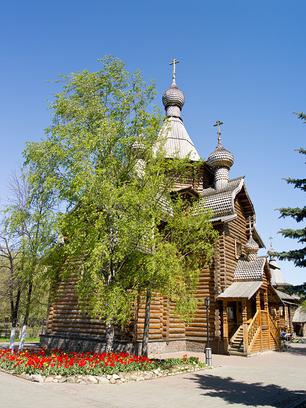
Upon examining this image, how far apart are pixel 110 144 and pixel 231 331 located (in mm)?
15488

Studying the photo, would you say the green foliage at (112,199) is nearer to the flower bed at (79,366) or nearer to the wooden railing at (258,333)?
the flower bed at (79,366)

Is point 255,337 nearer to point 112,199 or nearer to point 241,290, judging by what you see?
point 241,290

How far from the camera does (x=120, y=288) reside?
12.1m

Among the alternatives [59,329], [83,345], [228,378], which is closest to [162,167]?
[228,378]

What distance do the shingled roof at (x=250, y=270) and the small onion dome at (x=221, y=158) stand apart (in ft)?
24.1

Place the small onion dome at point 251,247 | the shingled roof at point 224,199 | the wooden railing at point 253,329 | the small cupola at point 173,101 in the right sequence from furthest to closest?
the small cupola at point 173,101, the small onion dome at point 251,247, the shingled roof at point 224,199, the wooden railing at point 253,329

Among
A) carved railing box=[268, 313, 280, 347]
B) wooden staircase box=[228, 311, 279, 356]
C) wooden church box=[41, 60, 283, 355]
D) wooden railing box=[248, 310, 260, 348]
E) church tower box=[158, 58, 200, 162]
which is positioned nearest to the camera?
wooden church box=[41, 60, 283, 355]

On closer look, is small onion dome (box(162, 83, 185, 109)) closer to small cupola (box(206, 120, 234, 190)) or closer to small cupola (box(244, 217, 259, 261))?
small cupola (box(206, 120, 234, 190))

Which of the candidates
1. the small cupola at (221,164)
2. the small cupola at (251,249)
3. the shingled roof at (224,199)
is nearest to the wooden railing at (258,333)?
the small cupola at (251,249)

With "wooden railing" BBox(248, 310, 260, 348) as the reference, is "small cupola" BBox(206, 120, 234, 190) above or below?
above

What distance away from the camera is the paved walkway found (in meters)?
8.49

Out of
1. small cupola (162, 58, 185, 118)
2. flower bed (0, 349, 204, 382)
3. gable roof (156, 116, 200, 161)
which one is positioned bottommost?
flower bed (0, 349, 204, 382)

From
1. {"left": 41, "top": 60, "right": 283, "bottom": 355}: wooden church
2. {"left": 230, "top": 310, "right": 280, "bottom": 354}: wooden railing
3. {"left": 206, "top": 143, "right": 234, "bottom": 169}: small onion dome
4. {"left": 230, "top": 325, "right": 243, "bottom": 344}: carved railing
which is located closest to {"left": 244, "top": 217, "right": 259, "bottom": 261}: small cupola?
{"left": 41, "top": 60, "right": 283, "bottom": 355}: wooden church

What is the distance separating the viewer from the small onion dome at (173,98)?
30375 millimetres
